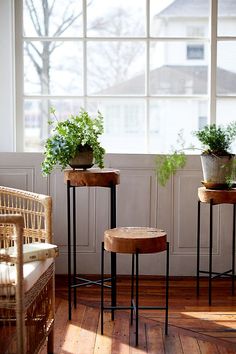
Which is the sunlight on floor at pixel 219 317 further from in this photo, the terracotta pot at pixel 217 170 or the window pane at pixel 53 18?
the window pane at pixel 53 18

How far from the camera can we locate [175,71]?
12.8 feet

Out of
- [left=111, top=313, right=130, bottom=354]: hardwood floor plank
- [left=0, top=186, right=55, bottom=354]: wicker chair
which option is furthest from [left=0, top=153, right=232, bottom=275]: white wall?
[left=0, top=186, right=55, bottom=354]: wicker chair

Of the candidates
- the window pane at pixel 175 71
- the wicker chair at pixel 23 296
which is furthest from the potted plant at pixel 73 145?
the window pane at pixel 175 71

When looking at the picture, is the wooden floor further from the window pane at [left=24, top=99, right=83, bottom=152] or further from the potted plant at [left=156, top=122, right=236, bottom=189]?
the window pane at [left=24, top=99, right=83, bottom=152]

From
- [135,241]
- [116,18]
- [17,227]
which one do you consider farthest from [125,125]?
[17,227]

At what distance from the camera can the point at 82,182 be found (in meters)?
3.01

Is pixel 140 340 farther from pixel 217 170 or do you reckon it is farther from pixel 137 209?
pixel 137 209

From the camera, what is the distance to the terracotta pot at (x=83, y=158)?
3.07 metres

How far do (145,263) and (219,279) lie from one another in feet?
1.74

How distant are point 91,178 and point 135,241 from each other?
514 millimetres

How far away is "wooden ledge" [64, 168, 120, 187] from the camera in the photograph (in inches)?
118

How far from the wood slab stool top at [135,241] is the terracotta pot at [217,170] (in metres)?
0.70

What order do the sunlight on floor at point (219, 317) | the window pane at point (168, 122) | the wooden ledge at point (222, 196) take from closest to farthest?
the sunlight on floor at point (219, 317) → the wooden ledge at point (222, 196) → the window pane at point (168, 122)

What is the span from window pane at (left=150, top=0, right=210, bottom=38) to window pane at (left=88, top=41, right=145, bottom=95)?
186 millimetres
